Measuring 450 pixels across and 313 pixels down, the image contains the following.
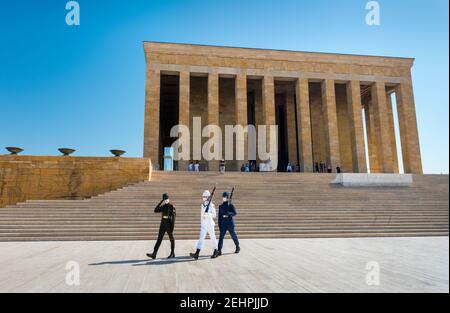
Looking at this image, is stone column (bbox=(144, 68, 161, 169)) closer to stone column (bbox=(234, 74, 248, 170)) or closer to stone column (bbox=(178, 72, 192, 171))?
stone column (bbox=(178, 72, 192, 171))

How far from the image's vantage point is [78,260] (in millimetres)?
A: 5984

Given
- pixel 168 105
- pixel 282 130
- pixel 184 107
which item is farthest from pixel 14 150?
pixel 282 130

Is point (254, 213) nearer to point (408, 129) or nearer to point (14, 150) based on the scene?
point (14, 150)

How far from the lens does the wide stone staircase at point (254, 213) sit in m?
9.90

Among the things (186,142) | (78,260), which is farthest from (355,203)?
(186,142)

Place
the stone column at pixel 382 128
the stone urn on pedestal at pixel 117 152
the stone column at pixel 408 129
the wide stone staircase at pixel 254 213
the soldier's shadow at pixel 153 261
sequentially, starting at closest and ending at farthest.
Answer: the soldier's shadow at pixel 153 261
the wide stone staircase at pixel 254 213
the stone urn on pedestal at pixel 117 152
the stone column at pixel 382 128
the stone column at pixel 408 129

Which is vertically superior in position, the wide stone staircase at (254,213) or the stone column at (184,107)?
the stone column at (184,107)

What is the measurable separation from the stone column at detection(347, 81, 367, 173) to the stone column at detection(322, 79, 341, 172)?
1766 millimetres

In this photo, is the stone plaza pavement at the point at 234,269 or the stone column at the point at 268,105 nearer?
the stone plaza pavement at the point at 234,269

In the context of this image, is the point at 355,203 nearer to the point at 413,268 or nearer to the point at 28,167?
the point at 413,268

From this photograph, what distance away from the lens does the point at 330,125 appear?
2611 cm

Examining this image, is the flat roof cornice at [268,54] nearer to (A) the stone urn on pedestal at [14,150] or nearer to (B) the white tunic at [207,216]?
(A) the stone urn on pedestal at [14,150]

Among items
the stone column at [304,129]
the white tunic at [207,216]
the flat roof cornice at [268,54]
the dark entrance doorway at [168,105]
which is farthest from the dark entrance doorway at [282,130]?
the white tunic at [207,216]

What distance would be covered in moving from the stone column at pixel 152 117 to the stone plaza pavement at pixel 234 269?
52.8 feet
